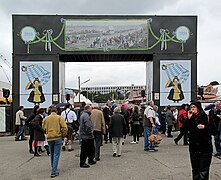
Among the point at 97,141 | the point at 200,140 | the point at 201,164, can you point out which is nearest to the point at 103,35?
the point at 97,141

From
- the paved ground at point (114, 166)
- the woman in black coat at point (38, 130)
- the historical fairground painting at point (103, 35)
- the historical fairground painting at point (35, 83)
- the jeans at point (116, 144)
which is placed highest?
the historical fairground painting at point (103, 35)

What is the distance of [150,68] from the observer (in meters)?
22.7

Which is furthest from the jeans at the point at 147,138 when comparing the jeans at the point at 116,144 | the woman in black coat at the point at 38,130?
the woman in black coat at the point at 38,130

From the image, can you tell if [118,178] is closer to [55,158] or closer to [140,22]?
[55,158]

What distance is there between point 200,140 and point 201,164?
44 cm

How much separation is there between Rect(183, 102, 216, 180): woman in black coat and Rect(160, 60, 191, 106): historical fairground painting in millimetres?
15183

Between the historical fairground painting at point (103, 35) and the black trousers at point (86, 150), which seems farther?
the historical fairground painting at point (103, 35)

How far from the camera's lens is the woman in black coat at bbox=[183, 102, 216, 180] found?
20.5 feet

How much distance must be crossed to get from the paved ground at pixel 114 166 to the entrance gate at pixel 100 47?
8687 millimetres

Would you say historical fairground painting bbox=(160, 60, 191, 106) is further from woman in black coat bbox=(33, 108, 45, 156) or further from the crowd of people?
woman in black coat bbox=(33, 108, 45, 156)

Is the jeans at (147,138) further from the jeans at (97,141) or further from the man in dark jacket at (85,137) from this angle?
the man in dark jacket at (85,137)

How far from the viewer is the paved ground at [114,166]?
852cm

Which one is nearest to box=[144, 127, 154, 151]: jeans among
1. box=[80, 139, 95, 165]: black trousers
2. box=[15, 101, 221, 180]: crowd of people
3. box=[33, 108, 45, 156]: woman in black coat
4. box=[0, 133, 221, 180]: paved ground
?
box=[15, 101, 221, 180]: crowd of people

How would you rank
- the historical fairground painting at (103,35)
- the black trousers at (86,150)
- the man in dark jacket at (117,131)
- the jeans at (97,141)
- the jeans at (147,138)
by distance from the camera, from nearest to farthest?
the black trousers at (86,150), the jeans at (97,141), the man in dark jacket at (117,131), the jeans at (147,138), the historical fairground painting at (103,35)
